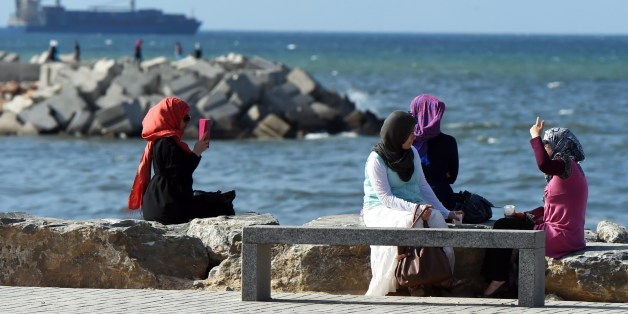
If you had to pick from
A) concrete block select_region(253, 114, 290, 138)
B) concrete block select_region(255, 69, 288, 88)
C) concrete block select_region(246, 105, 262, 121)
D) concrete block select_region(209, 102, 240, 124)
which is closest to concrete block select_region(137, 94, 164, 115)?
concrete block select_region(209, 102, 240, 124)

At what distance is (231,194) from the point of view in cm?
818

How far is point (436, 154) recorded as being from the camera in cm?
808

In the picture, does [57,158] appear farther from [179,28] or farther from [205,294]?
[179,28]

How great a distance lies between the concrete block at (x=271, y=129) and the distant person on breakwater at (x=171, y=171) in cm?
2273

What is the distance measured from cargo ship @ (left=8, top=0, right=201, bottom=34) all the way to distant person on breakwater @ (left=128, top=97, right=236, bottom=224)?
167849 millimetres

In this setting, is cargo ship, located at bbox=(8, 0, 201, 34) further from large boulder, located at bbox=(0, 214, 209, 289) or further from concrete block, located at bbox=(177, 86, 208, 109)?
large boulder, located at bbox=(0, 214, 209, 289)

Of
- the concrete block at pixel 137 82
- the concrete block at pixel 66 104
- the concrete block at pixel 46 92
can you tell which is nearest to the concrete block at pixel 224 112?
the concrete block at pixel 137 82

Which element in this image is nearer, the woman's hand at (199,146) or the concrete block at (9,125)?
the woman's hand at (199,146)

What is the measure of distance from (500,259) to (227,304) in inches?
→ 59.1

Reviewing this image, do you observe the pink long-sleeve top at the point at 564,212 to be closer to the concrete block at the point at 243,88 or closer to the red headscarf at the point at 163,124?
Result: the red headscarf at the point at 163,124

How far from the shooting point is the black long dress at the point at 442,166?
8031 mm

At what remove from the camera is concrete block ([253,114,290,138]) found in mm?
30859

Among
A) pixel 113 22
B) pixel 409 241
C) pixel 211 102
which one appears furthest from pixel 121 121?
pixel 113 22

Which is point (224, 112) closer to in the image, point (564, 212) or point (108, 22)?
point (564, 212)
